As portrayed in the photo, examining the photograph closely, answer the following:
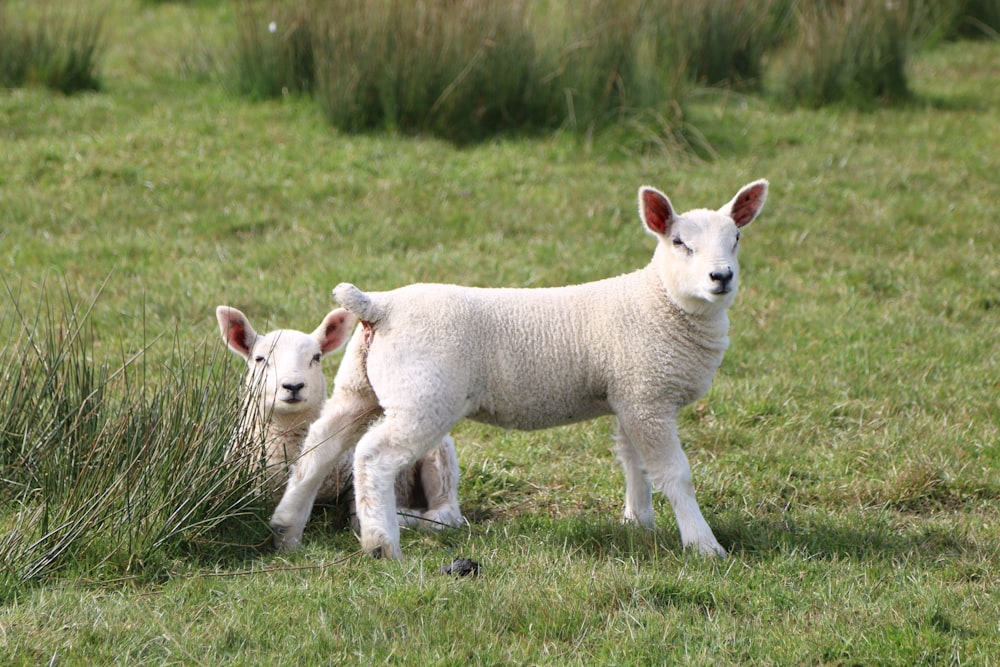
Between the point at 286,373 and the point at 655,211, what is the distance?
1534 millimetres

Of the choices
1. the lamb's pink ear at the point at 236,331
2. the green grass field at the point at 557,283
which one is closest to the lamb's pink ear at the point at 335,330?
the lamb's pink ear at the point at 236,331

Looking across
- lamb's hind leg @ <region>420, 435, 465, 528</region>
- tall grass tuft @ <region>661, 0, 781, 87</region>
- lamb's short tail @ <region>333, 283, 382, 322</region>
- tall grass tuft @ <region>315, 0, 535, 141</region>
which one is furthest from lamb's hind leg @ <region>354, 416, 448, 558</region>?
tall grass tuft @ <region>661, 0, 781, 87</region>

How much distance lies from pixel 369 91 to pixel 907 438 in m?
5.70

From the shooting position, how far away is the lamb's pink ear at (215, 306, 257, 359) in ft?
16.1

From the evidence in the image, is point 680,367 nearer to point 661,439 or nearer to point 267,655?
point 661,439

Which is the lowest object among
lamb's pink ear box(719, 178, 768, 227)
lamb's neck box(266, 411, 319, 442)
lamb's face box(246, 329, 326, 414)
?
lamb's neck box(266, 411, 319, 442)

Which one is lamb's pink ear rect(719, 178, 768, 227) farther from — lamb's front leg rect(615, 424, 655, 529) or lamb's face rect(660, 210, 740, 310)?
lamb's front leg rect(615, 424, 655, 529)

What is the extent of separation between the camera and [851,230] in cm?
855

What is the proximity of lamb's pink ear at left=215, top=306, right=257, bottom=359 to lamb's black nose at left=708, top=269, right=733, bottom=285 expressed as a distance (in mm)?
1847

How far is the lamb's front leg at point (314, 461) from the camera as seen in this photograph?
14.9 ft

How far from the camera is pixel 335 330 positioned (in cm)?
502

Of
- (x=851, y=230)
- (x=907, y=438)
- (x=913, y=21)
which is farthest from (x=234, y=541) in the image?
(x=913, y=21)

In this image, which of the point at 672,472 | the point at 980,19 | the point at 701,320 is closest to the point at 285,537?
the point at 672,472

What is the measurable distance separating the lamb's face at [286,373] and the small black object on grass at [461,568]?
3.20ft
